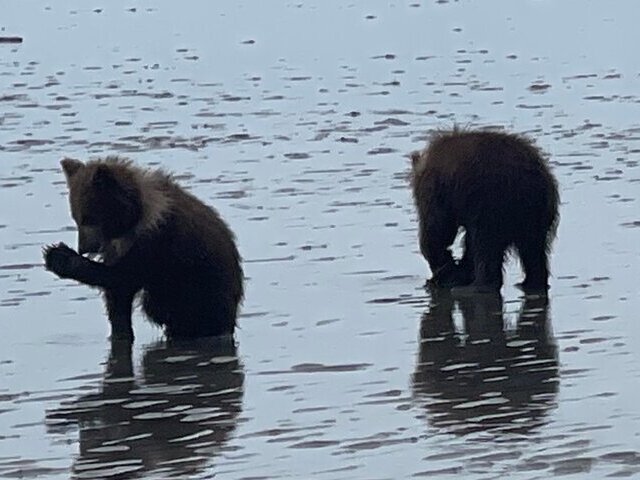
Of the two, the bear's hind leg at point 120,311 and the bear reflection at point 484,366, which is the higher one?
the bear's hind leg at point 120,311

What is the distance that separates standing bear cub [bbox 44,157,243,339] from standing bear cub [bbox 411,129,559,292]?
4.88ft

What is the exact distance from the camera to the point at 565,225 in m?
12.8

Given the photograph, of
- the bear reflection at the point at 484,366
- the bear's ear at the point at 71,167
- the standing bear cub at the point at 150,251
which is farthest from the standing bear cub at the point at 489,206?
the bear's ear at the point at 71,167

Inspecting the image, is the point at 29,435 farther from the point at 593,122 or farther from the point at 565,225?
the point at 593,122

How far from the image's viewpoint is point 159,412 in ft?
27.2

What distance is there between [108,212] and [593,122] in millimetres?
10009

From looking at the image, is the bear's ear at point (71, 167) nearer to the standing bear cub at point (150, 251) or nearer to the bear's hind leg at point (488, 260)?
the standing bear cub at point (150, 251)

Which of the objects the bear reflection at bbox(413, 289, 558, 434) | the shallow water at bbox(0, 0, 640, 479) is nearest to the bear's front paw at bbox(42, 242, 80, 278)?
the shallow water at bbox(0, 0, 640, 479)

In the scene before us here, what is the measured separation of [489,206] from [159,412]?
3001mm

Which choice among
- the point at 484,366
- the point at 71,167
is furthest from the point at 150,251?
the point at 484,366

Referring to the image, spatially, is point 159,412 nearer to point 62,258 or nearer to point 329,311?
point 62,258

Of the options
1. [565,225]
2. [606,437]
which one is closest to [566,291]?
[565,225]

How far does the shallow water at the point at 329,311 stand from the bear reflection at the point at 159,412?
18mm

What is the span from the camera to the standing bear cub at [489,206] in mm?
10719
